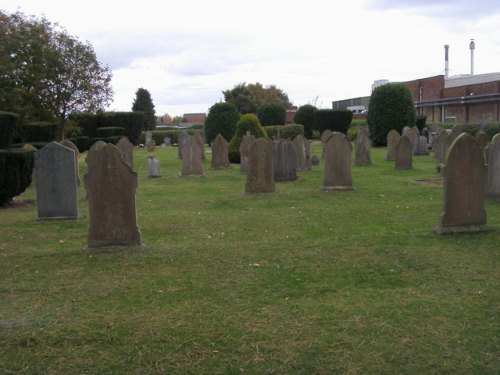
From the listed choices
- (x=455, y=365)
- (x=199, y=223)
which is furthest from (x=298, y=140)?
(x=455, y=365)

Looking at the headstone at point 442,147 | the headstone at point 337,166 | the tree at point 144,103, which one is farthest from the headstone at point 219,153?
the tree at point 144,103

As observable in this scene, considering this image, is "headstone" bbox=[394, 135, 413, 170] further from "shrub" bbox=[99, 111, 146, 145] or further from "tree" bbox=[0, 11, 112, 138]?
"shrub" bbox=[99, 111, 146, 145]

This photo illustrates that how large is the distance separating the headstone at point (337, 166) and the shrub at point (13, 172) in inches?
275

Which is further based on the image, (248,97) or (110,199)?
(248,97)

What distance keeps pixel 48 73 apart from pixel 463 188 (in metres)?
21.8

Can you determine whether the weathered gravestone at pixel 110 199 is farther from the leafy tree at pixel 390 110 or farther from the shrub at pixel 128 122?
the shrub at pixel 128 122

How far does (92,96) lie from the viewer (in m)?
27.5

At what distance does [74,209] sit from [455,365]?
7.88 m

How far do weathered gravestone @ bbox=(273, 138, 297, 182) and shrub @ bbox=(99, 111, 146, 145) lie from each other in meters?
26.6

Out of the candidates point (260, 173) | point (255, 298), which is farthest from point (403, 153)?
point (255, 298)

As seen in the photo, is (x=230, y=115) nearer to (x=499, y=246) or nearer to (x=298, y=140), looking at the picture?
(x=298, y=140)

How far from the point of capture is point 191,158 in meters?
18.8

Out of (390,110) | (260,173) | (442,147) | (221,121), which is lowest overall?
(260,173)

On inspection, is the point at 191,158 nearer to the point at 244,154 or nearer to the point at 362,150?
the point at 244,154
